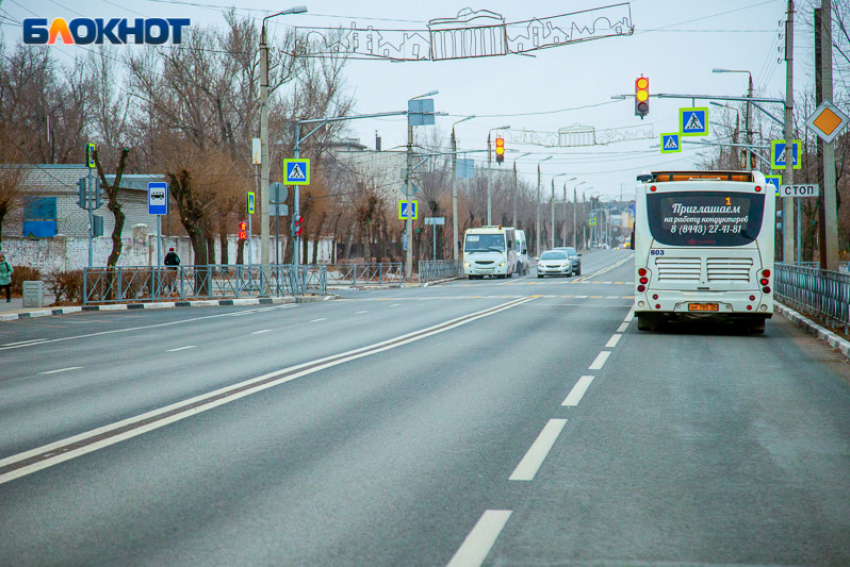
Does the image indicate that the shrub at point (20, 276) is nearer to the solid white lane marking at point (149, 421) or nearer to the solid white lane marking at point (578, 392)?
the solid white lane marking at point (149, 421)

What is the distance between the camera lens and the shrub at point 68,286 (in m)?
27.0

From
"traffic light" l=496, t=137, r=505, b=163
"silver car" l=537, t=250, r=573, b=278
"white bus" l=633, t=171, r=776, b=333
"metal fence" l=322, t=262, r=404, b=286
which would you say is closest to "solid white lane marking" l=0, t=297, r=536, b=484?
"white bus" l=633, t=171, r=776, b=333

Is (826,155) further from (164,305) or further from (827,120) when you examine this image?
(164,305)

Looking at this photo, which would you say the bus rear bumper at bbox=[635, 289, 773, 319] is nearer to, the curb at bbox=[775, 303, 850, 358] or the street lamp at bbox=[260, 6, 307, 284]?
the curb at bbox=[775, 303, 850, 358]

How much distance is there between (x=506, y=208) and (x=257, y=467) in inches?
4105

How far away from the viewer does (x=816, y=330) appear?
17.1m

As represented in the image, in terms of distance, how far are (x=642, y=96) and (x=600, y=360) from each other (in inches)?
545

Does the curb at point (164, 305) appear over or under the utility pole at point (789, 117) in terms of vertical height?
under

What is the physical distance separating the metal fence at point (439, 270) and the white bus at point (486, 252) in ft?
4.87

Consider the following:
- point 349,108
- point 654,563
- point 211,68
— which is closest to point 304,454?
point 654,563

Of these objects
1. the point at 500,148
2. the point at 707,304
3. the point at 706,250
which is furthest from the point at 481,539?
the point at 500,148

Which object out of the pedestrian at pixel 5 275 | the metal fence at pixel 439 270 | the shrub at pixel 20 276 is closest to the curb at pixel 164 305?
the pedestrian at pixel 5 275

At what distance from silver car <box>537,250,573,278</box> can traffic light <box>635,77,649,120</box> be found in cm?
3107

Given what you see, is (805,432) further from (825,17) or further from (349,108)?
(349,108)
